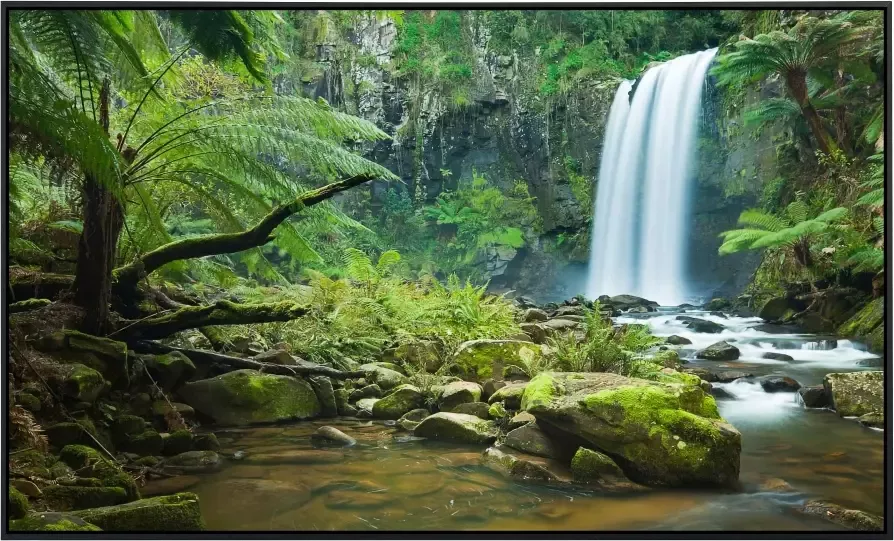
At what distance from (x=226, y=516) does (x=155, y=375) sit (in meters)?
1.46

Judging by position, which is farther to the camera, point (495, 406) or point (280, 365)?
point (280, 365)

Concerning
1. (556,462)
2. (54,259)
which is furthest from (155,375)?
(556,462)

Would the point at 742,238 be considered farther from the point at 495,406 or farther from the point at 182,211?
the point at 182,211

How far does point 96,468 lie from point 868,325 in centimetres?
481

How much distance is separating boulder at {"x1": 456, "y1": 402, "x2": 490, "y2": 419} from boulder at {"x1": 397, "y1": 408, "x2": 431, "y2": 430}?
0.17 meters

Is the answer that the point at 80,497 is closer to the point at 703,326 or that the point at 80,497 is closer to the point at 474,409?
the point at 474,409

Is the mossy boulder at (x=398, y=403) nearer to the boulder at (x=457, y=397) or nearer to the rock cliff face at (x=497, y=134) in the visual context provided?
the boulder at (x=457, y=397)

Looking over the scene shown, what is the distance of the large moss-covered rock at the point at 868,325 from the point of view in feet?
12.8

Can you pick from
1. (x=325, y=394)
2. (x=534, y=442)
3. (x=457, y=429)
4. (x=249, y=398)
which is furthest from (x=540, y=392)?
(x=249, y=398)

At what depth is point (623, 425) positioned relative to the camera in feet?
7.59

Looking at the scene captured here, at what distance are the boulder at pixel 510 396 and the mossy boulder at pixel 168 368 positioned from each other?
1.67 m

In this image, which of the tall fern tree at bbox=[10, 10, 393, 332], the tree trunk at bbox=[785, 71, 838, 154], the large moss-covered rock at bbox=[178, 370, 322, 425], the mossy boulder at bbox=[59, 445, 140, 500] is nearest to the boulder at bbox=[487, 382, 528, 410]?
the large moss-covered rock at bbox=[178, 370, 322, 425]

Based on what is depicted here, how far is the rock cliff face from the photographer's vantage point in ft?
44.8

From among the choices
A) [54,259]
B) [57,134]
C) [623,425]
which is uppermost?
[57,134]
